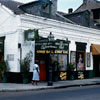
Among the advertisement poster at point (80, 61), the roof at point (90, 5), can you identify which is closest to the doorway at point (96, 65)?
the advertisement poster at point (80, 61)

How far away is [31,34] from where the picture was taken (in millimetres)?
16828

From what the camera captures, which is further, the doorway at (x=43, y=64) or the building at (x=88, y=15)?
the building at (x=88, y=15)

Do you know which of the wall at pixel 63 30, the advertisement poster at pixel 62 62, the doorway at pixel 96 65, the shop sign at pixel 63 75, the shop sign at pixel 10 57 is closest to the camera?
the shop sign at pixel 10 57

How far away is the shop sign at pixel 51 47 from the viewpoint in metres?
16.7

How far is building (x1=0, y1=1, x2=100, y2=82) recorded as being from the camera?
1744 cm

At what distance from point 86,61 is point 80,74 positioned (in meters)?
1.63

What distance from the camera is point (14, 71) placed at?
57.2 ft

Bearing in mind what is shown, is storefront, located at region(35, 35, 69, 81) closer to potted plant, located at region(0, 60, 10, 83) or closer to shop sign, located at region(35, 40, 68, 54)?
shop sign, located at region(35, 40, 68, 54)

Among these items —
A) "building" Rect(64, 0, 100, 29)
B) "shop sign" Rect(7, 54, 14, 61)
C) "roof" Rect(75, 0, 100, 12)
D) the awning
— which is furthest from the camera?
"roof" Rect(75, 0, 100, 12)

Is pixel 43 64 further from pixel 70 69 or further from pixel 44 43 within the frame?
pixel 44 43

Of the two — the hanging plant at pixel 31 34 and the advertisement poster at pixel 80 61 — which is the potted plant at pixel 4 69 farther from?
the advertisement poster at pixel 80 61

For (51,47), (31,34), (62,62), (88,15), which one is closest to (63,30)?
(62,62)

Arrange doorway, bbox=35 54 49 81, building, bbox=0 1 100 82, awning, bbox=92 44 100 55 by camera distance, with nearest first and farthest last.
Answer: building, bbox=0 1 100 82 → doorway, bbox=35 54 49 81 → awning, bbox=92 44 100 55

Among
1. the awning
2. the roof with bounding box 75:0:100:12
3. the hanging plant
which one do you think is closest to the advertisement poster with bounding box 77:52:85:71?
the awning
